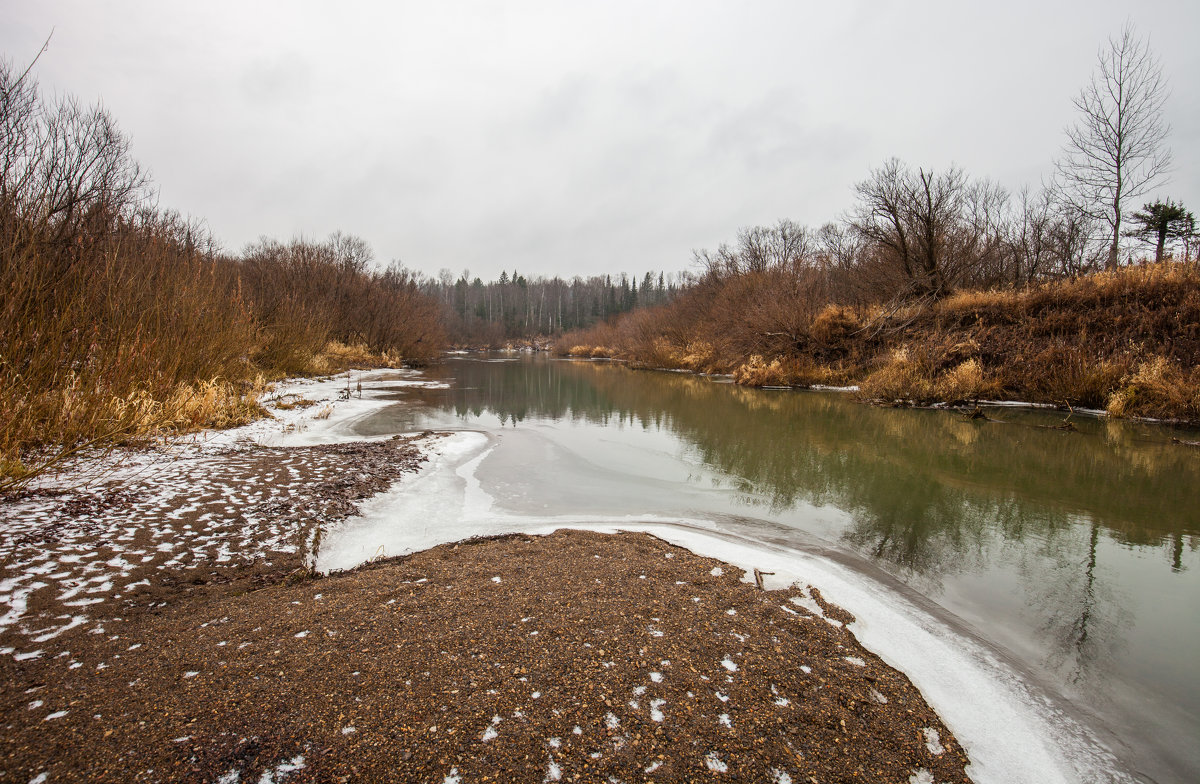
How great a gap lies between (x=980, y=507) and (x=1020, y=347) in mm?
11306

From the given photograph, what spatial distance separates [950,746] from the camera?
2021 mm

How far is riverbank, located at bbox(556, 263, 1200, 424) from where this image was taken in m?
11.4

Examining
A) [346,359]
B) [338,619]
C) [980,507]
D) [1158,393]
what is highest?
[346,359]

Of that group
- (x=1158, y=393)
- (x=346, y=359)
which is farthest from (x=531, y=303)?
(x=1158, y=393)

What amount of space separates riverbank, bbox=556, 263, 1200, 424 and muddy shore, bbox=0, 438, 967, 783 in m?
13.1

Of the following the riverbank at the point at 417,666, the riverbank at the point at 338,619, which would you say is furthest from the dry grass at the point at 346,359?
the riverbank at the point at 417,666

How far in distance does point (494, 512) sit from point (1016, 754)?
4218mm

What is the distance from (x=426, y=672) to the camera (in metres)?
2.21

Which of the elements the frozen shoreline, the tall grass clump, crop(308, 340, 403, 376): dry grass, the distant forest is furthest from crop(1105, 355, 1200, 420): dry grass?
the distant forest

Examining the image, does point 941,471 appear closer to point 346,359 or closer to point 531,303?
point 346,359

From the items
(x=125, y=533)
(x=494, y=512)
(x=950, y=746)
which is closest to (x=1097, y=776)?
(x=950, y=746)

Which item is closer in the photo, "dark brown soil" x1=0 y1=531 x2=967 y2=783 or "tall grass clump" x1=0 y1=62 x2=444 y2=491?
"dark brown soil" x1=0 y1=531 x2=967 y2=783

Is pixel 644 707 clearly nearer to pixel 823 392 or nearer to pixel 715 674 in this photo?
pixel 715 674

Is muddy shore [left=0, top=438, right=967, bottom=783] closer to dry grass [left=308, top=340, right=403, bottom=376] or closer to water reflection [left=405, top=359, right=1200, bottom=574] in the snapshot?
water reflection [left=405, top=359, right=1200, bottom=574]
